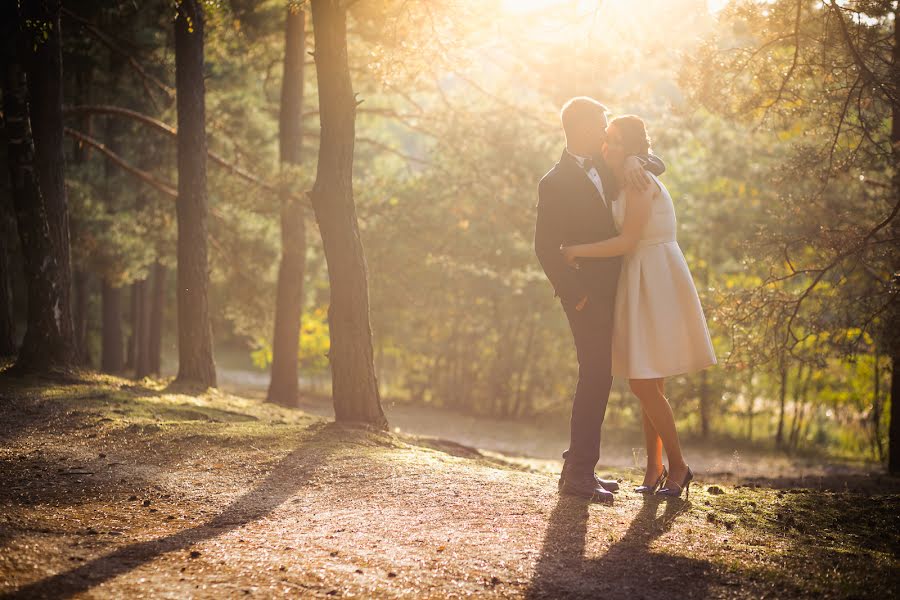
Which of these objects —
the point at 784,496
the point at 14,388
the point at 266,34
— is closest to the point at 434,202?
the point at 266,34

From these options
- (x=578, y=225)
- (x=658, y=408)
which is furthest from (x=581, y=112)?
(x=658, y=408)

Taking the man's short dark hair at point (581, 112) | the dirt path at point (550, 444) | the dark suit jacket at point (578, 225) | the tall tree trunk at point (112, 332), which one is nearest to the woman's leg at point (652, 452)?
the dark suit jacket at point (578, 225)

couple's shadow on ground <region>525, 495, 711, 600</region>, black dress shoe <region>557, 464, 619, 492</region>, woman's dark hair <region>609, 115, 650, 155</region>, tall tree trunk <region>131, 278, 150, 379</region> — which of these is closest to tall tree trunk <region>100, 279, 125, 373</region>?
tall tree trunk <region>131, 278, 150, 379</region>

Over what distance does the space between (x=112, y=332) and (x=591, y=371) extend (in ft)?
50.6

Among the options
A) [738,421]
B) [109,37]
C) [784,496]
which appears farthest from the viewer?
[738,421]

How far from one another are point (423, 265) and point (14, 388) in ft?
26.2

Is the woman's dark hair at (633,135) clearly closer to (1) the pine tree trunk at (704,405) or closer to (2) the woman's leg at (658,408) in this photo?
(2) the woman's leg at (658,408)

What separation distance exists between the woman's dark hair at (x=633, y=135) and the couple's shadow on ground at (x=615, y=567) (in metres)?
2.11

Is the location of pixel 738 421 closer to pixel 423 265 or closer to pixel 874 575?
pixel 423 265

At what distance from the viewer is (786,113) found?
8102mm

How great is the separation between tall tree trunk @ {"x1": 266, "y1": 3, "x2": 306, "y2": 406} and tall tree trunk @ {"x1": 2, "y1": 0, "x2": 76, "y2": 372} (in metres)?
4.12

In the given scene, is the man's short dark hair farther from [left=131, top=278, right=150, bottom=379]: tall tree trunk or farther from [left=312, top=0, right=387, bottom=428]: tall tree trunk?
[left=131, top=278, right=150, bottom=379]: tall tree trunk

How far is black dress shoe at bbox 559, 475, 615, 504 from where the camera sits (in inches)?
201

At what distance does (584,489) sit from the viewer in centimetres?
523
